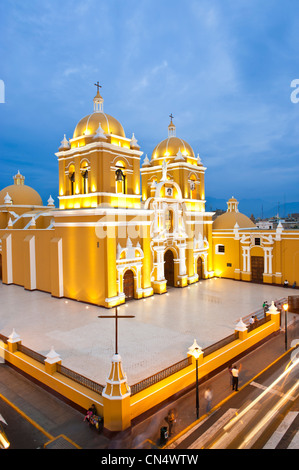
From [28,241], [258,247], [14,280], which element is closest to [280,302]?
[258,247]

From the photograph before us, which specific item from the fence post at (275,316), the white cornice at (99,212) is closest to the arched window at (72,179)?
the white cornice at (99,212)

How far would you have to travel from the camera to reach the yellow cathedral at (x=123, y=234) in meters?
17.1

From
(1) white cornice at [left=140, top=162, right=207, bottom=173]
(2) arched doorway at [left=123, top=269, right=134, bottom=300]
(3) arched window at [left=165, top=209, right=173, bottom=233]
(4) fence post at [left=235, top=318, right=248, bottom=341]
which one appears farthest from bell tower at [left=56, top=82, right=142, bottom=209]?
(4) fence post at [left=235, top=318, right=248, bottom=341]

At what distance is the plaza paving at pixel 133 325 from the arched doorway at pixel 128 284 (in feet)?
3.04

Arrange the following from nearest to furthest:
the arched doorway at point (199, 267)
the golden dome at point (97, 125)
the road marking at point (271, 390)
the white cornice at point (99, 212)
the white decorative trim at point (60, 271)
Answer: the road marking at point (271, 390), the white cornice at point (99, 212), the golden dome at point (97, 125), the white decorative trim at point (60, 271), the arched doorway at point (199, 267)

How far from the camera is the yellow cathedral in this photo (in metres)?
17.1

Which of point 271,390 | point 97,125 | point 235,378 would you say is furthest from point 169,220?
point 271,390

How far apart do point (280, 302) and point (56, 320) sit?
12514 millimetres

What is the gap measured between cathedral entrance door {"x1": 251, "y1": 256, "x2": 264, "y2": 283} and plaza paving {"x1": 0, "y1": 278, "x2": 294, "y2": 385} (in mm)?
2536

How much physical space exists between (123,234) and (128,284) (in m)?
3.33

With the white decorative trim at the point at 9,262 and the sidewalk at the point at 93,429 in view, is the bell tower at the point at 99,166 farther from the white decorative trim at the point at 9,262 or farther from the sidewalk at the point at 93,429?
the sidewalk at the point at 93,429

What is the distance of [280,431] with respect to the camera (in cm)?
753

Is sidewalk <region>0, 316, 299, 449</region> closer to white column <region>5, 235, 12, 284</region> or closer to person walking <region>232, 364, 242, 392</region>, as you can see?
person walking <region>232, 364, 242, 392</region>

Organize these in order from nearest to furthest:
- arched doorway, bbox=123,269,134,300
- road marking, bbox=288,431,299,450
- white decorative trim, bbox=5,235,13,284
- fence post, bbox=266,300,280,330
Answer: road marking, bbox=288,431,299,450
fence post, bbox=266,300,280,330
arched doorway, bbox=123,269,134,300
white decorative trim, bbox=5,235,13,284
